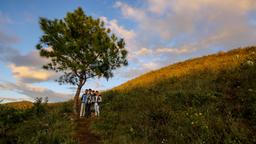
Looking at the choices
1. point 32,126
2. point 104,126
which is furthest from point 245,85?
point 32,126

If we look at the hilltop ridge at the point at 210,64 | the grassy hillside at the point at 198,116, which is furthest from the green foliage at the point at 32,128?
the hilltop ridge at the point at 210,64

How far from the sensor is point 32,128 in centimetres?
1495

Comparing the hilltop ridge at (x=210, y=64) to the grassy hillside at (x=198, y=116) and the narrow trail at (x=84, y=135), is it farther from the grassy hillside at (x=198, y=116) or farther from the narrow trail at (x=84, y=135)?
the narrow trail at (x=84, y=135)

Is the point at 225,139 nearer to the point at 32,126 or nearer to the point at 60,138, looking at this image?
the point at 60,138

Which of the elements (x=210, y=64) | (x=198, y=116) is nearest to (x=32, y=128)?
(x=198, y=116)

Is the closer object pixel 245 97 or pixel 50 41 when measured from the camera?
pixel 245 97

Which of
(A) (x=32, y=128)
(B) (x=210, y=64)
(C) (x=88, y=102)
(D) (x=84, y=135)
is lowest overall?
(D) (x=84, y=135)

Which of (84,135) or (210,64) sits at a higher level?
(210,64)

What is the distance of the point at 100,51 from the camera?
22609mm

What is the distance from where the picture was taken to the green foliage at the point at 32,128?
485 inches

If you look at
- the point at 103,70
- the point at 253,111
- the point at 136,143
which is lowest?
the point at 136,143

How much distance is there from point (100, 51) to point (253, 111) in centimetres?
1433

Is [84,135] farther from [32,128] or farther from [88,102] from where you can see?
[88,102]

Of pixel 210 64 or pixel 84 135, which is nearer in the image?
pixel 84 135
